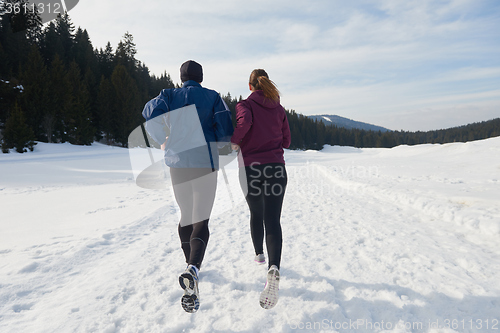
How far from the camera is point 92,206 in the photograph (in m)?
6.74

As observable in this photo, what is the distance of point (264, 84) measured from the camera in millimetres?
2645

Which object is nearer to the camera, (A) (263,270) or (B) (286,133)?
(B) (286,133)

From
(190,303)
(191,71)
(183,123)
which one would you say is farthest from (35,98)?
(190,303)

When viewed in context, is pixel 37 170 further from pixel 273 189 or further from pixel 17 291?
pixel 273 189

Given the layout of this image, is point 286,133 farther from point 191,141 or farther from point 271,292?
point 271,292

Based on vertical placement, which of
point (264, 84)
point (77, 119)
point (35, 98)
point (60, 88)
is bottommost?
point (264, 84)

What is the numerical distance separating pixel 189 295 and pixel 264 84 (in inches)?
81.0

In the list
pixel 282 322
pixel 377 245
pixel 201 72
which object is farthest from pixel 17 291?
pixel 377 245

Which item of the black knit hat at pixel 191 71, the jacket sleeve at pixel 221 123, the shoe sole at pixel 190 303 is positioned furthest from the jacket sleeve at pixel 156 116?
the shoe sole at pixel 190 303

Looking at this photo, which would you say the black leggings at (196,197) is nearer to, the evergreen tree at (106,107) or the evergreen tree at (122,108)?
the evergreen tree at (122,108)

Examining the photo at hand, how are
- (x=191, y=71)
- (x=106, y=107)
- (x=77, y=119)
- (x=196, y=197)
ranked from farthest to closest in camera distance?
(x=106, y=107) → (x=77, y=119) → (x=191, y=71) → (x=196, y=197)

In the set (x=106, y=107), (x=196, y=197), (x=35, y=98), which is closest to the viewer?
(x=196, y=197)

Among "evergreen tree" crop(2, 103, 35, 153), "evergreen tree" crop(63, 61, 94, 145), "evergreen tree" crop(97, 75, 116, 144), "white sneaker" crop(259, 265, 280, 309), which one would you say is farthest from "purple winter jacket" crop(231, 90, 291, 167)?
"evergreen tree" crop(97, 75, 116, 144)

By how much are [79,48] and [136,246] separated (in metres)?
58.9
